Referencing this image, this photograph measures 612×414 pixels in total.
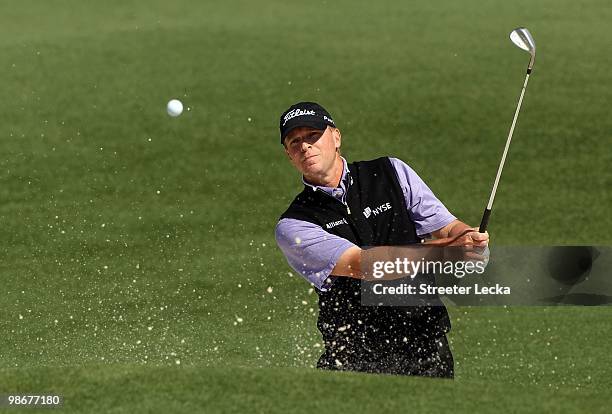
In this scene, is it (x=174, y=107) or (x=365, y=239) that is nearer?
(x=365, y=239)

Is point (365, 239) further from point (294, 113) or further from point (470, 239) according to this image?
point (294, 113)

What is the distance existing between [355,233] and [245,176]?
5.32 m

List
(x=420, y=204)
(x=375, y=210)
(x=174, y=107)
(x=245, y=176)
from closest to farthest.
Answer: (x=375, y=210), (x=420, y=204), (x=245, y=176), (x=174, y=107)

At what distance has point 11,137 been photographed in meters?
11.6

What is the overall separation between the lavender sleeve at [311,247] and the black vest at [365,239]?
0.06m

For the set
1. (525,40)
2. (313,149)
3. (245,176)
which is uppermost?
(245,176)

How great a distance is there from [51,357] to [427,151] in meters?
4.77

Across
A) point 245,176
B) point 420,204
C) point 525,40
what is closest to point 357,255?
point 420,204

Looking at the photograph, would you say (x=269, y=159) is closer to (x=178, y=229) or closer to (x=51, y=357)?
(x=178, y=229)

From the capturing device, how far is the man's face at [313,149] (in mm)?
5410

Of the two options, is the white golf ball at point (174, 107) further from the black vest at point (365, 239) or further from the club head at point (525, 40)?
the black vest at point (365, 239)

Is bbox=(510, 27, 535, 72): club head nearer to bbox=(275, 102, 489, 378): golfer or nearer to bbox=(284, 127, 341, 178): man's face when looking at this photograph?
bbox=(275, 102, 489, 378): golfer

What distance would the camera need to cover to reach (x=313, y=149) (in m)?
5.42

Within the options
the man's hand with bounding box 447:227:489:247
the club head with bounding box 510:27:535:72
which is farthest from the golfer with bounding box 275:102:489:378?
the club head with bounding box 510:27:535:72
